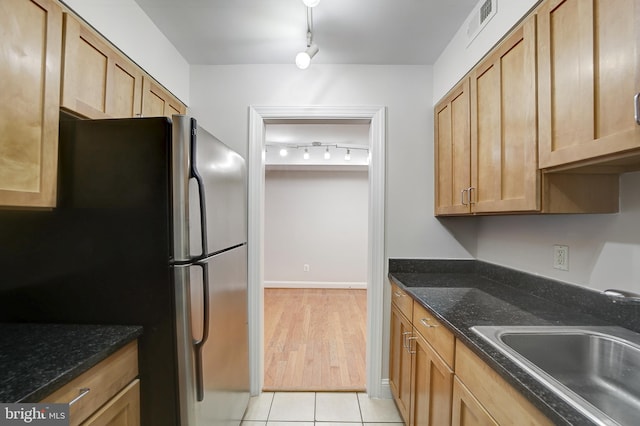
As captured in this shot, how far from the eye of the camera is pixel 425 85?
215cm

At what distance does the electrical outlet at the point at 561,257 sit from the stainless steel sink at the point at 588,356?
35 cm

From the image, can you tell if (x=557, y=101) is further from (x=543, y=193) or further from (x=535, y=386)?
(x=535, y=386)

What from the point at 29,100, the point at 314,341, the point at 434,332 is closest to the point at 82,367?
the point at 29,100

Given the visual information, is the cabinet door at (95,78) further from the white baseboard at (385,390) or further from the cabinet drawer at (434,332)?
the white baseboard at (385,390)

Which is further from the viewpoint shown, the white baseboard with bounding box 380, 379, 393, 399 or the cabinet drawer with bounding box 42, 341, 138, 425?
the white baseboard with bounding box 380, 379, 393, 399

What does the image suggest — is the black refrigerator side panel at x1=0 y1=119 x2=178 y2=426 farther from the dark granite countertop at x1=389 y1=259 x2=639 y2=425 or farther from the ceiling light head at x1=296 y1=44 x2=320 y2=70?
the dark granite countertop at x1=389 y1=259 x2=639 y2=425

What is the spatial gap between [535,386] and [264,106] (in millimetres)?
2109

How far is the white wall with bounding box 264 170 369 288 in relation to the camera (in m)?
5.21

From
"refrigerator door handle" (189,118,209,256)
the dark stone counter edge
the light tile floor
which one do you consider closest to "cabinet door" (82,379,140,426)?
the dark stone counter edge

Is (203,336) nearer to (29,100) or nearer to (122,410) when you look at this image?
(122,410)

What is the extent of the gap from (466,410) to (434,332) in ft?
1.04

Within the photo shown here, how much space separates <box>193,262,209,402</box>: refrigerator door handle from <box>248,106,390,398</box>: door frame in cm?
82

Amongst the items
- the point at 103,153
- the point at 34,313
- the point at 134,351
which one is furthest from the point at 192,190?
the point at 34,313

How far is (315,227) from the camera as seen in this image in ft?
17.2
